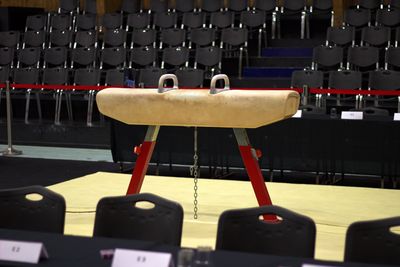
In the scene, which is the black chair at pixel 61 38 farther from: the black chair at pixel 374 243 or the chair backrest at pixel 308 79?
the black chair at pixel 374 243

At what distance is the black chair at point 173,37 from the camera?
1163 cm

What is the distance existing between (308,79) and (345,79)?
49cm

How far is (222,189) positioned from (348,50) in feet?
13.7

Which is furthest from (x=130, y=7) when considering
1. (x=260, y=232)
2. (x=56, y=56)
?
(x=260, y=232)

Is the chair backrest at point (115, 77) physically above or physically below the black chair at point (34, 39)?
below

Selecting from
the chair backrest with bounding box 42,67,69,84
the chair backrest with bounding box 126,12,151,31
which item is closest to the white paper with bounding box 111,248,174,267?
the chair backrest with bounding box 42,67,69,84

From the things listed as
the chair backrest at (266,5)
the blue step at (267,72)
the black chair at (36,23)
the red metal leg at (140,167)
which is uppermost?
the chair backrest at (266,5)

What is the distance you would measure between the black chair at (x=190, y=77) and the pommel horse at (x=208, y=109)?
4707 millimetres

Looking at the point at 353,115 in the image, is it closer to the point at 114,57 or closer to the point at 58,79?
the point at 114,57

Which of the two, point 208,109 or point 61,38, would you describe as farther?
point 61,38

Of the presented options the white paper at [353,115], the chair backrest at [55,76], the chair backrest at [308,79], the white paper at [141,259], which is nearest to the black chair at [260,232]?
Result: the white paper at [141,259]

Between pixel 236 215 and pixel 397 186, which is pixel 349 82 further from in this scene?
pixel 236 215

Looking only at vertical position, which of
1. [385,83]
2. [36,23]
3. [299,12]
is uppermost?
[299,12]

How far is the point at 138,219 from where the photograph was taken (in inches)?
130
